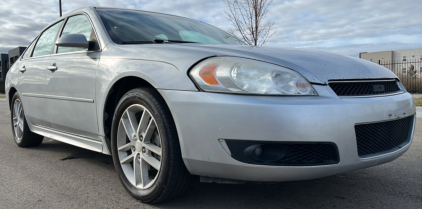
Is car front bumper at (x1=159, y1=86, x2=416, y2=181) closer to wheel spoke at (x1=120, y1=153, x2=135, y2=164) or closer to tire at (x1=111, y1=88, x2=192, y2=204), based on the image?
tire at (x1=111, y1=88, x2=192, y2=204)

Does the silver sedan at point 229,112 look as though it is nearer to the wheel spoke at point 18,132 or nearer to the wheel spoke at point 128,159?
the wheel spoke at point 128,159

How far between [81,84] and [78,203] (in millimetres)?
998

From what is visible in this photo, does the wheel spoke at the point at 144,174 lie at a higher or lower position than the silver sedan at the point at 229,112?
lower

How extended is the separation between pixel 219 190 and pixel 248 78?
1.05 meters

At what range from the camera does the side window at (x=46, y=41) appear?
4121 mm

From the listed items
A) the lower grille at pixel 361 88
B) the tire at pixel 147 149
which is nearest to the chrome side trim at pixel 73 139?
the tire at pixel 147 149

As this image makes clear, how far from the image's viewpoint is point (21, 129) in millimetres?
4684

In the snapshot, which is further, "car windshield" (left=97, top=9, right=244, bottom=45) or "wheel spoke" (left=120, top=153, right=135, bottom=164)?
"car windshield" (left=97, top=9, right=244, bottom=45)

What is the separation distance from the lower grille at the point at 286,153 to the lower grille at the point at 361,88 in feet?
1.13

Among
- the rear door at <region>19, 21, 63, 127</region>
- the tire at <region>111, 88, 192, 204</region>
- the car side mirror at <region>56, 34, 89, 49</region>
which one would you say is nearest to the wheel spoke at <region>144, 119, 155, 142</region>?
the tire at <region>111, 88, 192, 204</region>

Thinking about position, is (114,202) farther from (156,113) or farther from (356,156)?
(356,156)

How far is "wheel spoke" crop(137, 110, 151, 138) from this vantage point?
251 cm

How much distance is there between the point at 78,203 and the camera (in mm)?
2570

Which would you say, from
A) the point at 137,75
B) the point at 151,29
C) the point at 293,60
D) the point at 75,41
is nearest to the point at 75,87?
the point at 75,41
